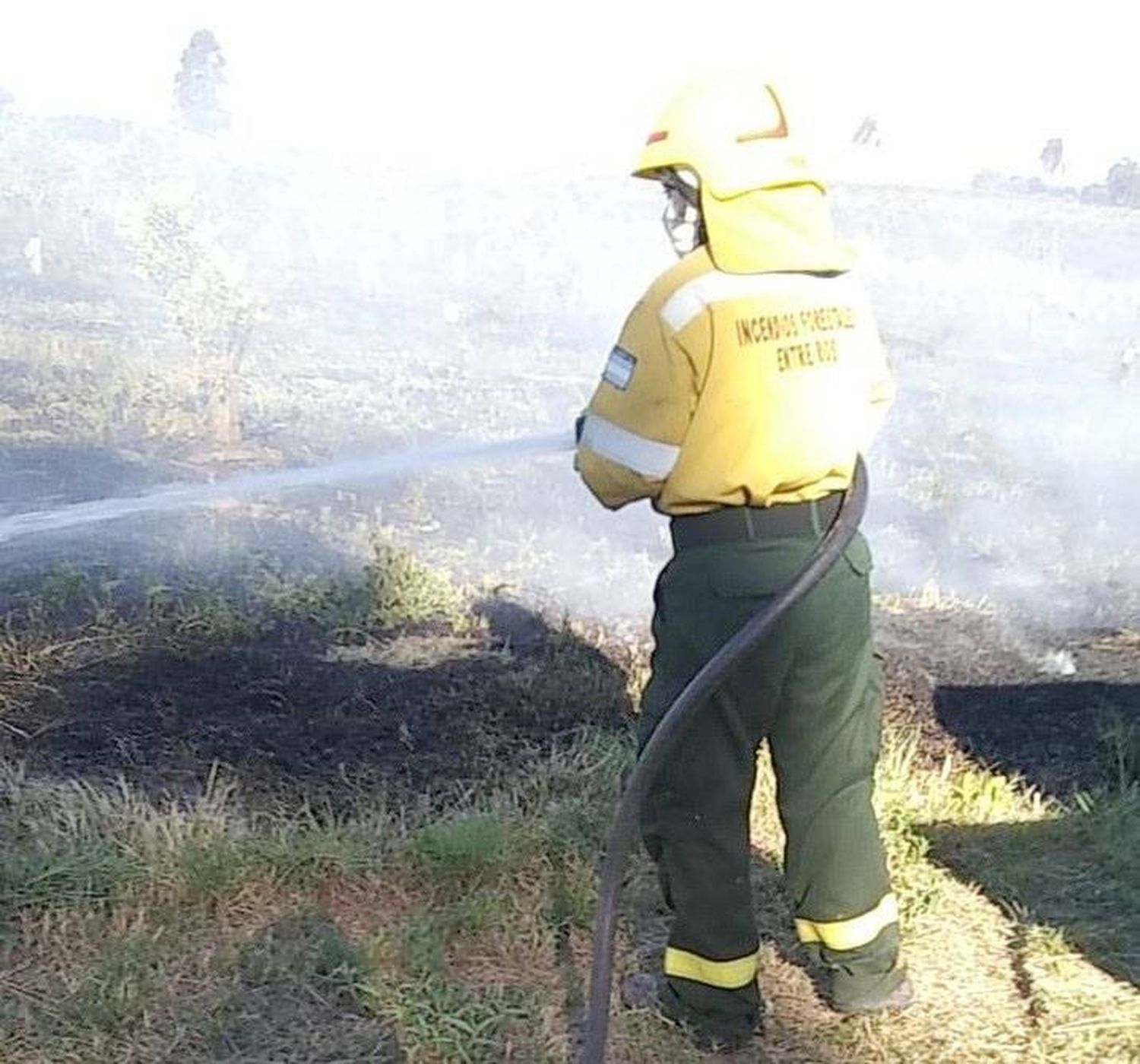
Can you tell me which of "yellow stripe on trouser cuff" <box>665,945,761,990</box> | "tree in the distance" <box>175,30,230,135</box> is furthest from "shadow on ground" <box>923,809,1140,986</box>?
"tree in the distance" <box>175,30,230,135</box>

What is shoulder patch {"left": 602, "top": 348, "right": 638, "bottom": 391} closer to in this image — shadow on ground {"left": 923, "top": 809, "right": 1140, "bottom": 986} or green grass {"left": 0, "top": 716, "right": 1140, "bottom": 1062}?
green grass {"left": 0, "top": 716, "right": 1140, "bottom": 1062}

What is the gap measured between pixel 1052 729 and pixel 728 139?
9.29 feet

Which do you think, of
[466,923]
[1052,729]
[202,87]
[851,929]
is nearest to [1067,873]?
[851,929]

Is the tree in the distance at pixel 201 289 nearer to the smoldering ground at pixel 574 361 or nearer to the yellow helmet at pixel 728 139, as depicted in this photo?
the smoldering ground at pixel 574 361

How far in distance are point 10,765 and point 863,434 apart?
2.29 meters

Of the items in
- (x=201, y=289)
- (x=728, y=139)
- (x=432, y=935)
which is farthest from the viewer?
(x=201, y=289)

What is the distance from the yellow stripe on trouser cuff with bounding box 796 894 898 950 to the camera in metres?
2.99

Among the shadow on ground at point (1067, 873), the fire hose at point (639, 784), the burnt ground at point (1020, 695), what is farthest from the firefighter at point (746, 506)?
the burnt ground at point (1020, 695)

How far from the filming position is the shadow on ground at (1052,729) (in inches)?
173

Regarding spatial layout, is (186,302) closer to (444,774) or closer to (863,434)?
(444,774)

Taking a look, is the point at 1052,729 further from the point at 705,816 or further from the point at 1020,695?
the point at 705,816

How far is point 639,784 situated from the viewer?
2.39 metres

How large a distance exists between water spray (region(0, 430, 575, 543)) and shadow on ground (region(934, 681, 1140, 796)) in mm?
1628

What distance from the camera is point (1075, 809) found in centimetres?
408
